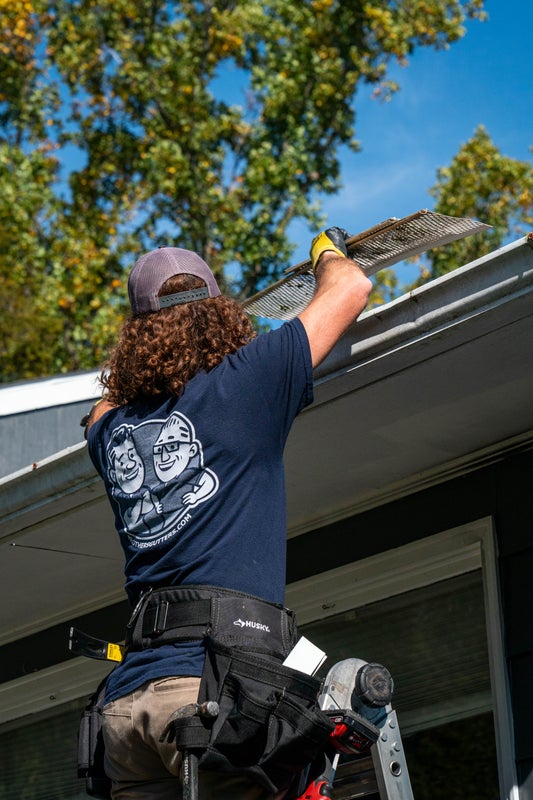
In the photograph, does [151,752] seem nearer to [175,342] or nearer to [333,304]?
[175,342]

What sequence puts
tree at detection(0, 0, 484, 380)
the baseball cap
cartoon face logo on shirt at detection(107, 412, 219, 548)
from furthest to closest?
tree at detection(0, 0, 484, 380)
the baseball cap
cartoon face logo on shirt at detection(107, 412, 219, 548)

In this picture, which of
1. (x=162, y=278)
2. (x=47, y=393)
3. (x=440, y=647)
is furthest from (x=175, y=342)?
(x=47, y=393)

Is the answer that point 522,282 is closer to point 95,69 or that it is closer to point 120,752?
point 120,752

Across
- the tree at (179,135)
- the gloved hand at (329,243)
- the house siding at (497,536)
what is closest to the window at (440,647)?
the house siding at (497,536)

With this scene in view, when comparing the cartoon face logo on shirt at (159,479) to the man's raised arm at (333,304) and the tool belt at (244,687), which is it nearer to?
the tool belt at (244,687)

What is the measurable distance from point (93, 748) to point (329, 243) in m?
1.35

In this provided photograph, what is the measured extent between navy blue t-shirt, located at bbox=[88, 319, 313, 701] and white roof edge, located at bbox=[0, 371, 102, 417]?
4.66 m

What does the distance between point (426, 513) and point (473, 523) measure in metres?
0.20

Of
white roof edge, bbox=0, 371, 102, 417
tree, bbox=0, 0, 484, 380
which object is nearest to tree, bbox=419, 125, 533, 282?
tree, bbox=0, 0, 484, 380

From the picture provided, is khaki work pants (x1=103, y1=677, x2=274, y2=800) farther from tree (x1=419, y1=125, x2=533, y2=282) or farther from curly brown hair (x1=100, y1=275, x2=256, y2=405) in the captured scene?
tree (x1=419, y1=125, x2=533, y2=282)

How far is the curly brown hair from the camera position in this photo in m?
2.62

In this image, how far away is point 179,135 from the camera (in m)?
19.5

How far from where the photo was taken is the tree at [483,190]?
61.2ft

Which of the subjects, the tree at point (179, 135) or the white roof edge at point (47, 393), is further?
the tree at point (179, 135)
